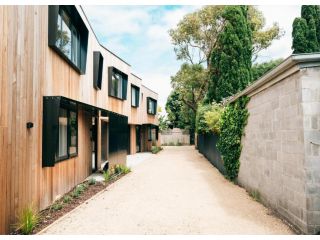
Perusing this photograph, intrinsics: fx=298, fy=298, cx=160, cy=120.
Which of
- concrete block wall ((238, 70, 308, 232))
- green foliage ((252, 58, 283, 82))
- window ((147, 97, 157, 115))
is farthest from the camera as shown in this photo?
green foliage ((252, 58, 283, 82))

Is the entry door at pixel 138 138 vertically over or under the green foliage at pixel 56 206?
over

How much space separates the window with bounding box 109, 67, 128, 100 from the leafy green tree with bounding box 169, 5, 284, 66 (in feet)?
35.6

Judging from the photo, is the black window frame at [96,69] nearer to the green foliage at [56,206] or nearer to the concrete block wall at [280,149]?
the green foliage at [56,206]

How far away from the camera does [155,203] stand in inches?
307

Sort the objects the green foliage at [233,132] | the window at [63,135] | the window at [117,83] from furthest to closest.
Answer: the window at [117,83] < the green foliage at [233,132] < the window at [63,135]

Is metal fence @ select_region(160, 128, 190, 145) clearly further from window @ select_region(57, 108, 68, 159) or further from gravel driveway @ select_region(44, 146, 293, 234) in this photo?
window @ select_region(57, 108, 68, 159)

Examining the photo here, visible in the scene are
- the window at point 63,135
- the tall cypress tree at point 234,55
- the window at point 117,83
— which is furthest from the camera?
the tall cypress tree at point 234,55

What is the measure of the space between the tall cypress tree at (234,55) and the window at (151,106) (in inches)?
350

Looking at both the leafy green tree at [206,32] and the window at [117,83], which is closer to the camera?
the window at [117,83]

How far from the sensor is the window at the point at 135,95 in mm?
24500

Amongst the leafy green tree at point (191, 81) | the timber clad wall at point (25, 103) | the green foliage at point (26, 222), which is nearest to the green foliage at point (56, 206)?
the timber clad wall at point (25, 103)

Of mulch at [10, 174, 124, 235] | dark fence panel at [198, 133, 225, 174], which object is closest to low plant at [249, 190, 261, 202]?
Answer: dark fence panel at [198, 133, 225, 174]

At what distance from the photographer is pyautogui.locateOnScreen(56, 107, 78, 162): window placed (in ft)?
27.0

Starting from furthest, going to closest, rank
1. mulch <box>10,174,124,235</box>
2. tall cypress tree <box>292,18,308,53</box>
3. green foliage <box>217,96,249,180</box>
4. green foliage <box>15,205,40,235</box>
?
1. tall cypress tree <box>292,18,308,53</box>
2. green foliage <box>217,96,249,180</box>
3. mulch <box>10,174,124,235</box>
4. green foliage <box>15,205,40,235</box>
